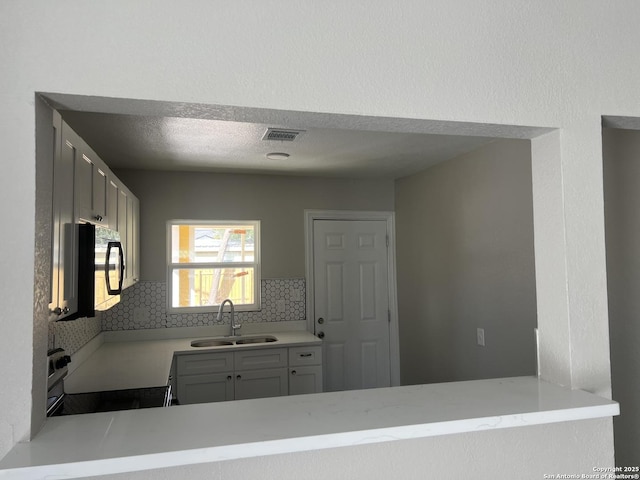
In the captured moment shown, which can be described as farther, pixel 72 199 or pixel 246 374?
pixel 246 374

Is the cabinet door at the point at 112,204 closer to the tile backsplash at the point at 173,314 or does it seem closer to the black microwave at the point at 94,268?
the black microwave at the point at 94,268

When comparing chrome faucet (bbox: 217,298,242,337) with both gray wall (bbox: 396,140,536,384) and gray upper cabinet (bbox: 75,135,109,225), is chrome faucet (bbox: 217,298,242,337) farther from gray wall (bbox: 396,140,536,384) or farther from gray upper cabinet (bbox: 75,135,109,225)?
gray upper cabinet (bbox: 75,135,109,225)

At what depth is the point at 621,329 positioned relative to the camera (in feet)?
7.04

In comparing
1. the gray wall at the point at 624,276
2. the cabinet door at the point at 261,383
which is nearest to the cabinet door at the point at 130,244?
the cabinet door at the point at 261,383

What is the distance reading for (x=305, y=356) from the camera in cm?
405

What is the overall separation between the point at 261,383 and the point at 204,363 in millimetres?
518

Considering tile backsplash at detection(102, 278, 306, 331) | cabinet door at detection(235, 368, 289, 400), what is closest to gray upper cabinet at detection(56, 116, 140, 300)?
tile backsplash at detection(102, 278, 306, 331)

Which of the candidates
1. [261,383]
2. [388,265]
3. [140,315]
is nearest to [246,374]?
[261,383]

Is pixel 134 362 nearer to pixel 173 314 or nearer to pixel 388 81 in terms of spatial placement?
pixel 173 314

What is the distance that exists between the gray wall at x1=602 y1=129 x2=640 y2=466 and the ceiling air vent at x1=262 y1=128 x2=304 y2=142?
1.72 metres

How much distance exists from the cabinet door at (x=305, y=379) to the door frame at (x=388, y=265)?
573 mm

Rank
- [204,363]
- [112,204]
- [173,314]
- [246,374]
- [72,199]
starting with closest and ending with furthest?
[72,199] → [112,204] → [204,363] → [246,374] → [173,314]

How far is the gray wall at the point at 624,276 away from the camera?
81.8 inches

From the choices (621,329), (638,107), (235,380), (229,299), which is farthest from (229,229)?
(638,107)
